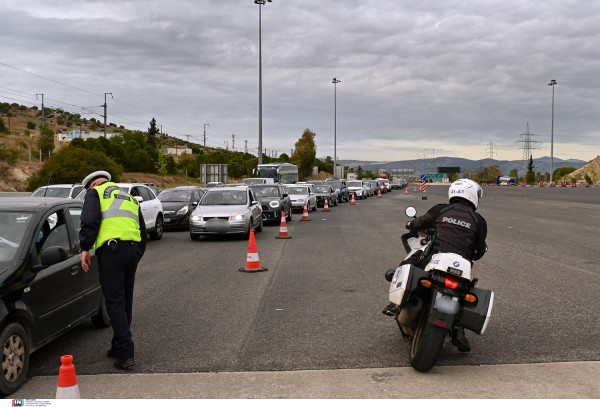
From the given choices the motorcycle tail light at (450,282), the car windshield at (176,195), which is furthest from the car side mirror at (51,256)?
the car windshield at (176,195)

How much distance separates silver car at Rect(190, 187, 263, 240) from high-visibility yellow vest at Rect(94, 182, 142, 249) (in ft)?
37.4

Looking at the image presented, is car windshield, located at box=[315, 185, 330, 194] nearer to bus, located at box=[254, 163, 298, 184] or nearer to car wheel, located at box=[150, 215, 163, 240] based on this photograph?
bus, located at box=[254, 163, 298, 184]

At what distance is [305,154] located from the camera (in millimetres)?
105125

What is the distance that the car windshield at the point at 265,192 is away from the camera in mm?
23859

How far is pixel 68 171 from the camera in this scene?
4034 centimetres

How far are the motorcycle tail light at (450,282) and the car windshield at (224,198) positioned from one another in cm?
1368

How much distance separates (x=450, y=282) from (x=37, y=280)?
3.60m

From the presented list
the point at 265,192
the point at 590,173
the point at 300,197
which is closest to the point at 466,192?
the point at 265,192

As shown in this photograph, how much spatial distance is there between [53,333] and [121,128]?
6584 inches

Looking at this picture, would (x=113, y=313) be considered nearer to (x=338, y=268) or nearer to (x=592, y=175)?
(x=338, y=268)

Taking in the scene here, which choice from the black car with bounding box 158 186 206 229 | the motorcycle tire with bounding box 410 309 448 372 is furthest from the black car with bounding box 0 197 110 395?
the black car with bounding box 158 186 206 229
